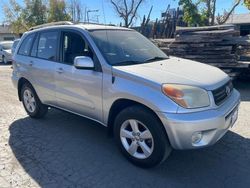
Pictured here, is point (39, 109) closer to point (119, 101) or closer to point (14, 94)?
point (119, 101)

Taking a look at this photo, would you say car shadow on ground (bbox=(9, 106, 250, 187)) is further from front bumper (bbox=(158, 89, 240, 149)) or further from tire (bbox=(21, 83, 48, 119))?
tire (bbox=(21, 83, 48, 119))

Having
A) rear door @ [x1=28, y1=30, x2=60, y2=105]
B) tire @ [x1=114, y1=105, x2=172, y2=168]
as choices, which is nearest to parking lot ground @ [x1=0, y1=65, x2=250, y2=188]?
tire @ [x1=114, y1=105, x2=172, y2=168]

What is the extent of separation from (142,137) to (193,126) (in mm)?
724

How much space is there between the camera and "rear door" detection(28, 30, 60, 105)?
4.88 meters

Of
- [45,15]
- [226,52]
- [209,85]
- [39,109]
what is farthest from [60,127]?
[45,15]

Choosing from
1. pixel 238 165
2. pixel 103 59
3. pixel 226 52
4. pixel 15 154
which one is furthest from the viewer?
pixel 226 52

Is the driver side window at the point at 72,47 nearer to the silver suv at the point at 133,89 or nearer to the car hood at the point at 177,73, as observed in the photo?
the silver suv at the point at 133,89

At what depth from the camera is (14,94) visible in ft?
27.1

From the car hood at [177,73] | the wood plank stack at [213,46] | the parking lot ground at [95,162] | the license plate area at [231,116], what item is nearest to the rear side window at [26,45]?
the parking lot ground at [95,162]

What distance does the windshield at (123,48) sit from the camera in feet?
13.4

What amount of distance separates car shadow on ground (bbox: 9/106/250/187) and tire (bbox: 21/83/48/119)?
26.5 inches

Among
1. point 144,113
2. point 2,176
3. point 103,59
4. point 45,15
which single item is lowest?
point 2,176

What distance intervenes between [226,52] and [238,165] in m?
5.20

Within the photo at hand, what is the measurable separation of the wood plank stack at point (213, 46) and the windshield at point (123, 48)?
409cm
